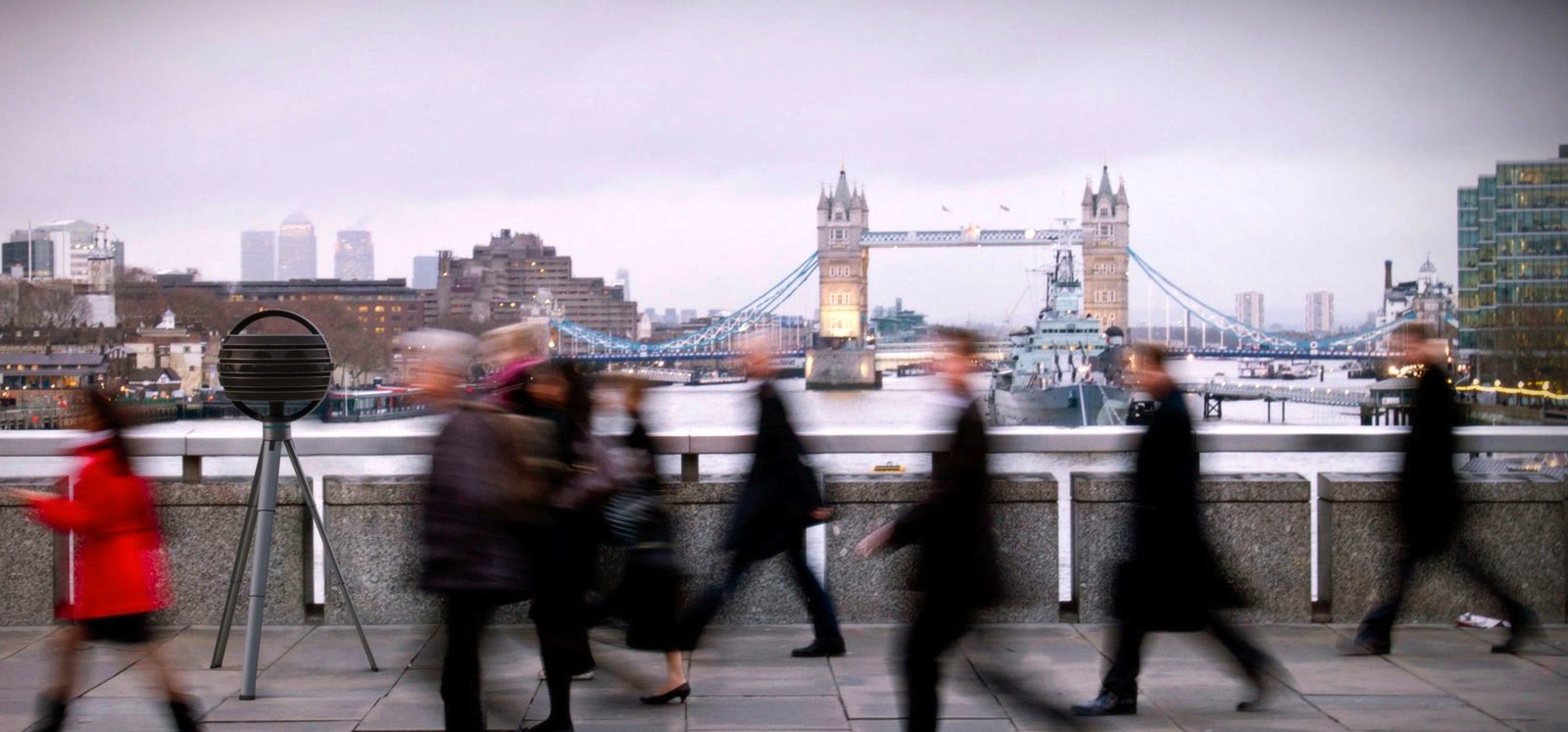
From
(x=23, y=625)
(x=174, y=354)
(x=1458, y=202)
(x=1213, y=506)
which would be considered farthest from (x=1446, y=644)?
(x=1458, y=202)

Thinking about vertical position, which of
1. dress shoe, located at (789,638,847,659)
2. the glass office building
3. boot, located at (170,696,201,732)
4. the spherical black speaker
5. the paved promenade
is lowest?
the paved promenade

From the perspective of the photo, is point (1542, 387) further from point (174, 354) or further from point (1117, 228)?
point (1117, 228)

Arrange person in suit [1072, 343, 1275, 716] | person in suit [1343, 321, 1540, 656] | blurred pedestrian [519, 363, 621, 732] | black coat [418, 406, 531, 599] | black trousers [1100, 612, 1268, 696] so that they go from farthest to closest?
person in suit [1343, 321, 1540, 656] < black trousers [1100, 612, 1268, 696] < person in suit [1072, 343, 1275, 716] < blurred pedestrian [519, 363, 621, 732] < black coat [418, 406, 531, 599]

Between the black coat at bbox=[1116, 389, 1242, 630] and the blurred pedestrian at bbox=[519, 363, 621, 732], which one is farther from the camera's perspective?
the black coat at bbox=[1116, 389, 1242, 630]

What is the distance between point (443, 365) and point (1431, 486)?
4.11 m

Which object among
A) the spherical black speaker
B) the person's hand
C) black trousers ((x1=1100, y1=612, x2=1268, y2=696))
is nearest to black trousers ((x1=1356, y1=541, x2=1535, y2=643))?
black trousers ((x1=1100, y1=612, x2=1268, y2=696))

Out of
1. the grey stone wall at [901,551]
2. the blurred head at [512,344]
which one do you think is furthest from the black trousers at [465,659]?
the grey stone wall at [901,551]

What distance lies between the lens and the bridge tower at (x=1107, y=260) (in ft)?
470

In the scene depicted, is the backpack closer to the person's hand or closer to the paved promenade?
the paved promenade

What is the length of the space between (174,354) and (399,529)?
64.1 metres

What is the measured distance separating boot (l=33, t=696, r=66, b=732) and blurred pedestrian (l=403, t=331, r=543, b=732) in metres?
1.49

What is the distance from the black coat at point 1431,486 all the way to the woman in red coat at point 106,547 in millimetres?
4816

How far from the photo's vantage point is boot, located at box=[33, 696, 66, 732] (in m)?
5.11

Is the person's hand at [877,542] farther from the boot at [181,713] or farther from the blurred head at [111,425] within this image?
the blurred head at [111,425]
